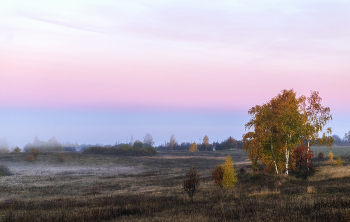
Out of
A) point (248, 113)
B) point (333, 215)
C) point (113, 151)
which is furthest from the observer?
point (113, 151)

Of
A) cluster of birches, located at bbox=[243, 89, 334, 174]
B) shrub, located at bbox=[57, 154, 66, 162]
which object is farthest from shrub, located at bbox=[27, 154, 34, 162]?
cluster of birches, located at bbox=[243, 89, 334, 174]

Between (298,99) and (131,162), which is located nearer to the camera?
(298,99)

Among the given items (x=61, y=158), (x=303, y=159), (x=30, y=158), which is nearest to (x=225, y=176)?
(x=303, y=159)

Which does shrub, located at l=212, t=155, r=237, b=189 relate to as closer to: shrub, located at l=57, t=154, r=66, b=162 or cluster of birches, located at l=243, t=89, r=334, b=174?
cluster of birches, located at l=243, t=89, r=334, b=174

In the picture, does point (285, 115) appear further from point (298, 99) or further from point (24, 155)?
point (24, 155)

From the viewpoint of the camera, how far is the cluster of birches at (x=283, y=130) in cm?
3712

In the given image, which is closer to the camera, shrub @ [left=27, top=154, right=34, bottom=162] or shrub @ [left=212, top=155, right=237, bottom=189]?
shrub @ [left=212, top=155, right=237, bottom=189]

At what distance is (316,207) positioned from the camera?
556 inches

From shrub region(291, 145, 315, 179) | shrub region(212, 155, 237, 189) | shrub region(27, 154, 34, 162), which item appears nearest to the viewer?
shrub region(212, 155, 237, 189)

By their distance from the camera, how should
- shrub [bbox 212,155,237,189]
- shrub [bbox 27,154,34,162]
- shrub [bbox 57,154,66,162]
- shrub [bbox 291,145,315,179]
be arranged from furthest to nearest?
shrub [bbox 57,154,66,162] < shrub [bbox 27,154,34,162] < shrub [bbox 291,145,315,179] < shrub [bbox 212,155,237,189]

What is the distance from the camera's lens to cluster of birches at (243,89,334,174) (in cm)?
A: 3712

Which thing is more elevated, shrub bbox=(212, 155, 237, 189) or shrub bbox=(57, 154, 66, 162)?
shrub bbox=(212, 155, 237, 189)

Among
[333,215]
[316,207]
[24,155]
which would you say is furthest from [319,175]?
[24,155]

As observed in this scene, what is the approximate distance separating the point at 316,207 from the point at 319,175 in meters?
22.6
